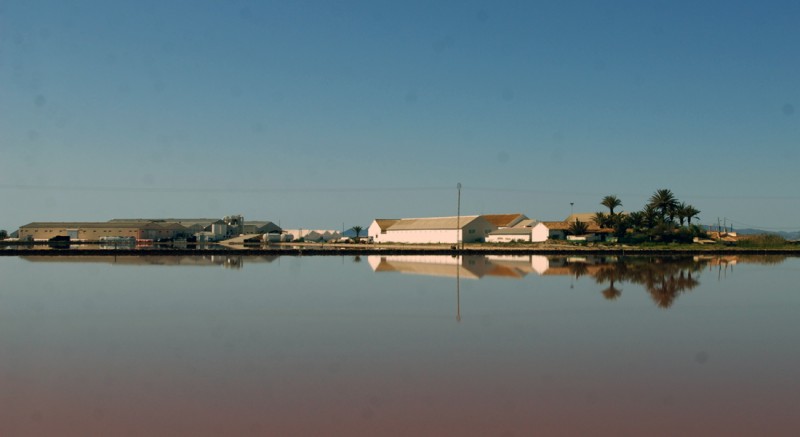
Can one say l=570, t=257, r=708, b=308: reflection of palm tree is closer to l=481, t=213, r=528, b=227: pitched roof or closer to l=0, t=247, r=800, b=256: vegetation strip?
l=0, t=247, r=800, b=256: vegetation strip

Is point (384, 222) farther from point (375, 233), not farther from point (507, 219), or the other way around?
point (507, 219)

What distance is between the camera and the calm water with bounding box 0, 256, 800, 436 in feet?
31.7

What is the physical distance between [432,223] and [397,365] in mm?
88252

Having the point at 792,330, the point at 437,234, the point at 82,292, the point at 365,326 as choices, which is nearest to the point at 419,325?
the point at 365,326

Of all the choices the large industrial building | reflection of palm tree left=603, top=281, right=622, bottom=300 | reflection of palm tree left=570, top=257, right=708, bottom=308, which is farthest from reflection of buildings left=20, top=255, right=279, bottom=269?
the large industrial building

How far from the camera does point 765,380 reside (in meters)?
12.1

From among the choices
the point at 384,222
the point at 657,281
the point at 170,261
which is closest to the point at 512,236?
the point at 384,222

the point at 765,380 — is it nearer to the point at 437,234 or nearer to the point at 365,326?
the point at 365,326

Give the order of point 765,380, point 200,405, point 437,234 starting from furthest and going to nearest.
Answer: point 437,234 → point 765,380 → point 200,405

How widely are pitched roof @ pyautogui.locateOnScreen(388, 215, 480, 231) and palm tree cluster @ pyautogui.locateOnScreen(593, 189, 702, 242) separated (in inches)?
751

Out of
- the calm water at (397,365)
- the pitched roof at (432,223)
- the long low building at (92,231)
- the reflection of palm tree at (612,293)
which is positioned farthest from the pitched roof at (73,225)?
the reflection of palm tree at (612,293)

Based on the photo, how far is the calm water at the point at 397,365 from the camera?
966 cm

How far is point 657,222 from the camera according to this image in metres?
87.5

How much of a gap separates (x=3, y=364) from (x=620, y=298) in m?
20.2
